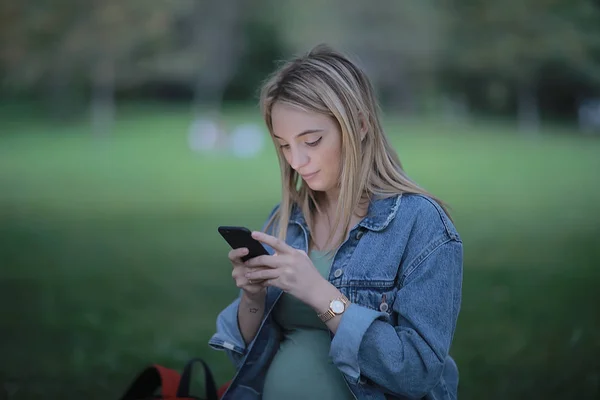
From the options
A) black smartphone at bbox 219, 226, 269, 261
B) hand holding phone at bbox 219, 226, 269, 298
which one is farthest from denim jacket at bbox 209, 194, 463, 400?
black smartphone at bbox 219, 226, 269, 261

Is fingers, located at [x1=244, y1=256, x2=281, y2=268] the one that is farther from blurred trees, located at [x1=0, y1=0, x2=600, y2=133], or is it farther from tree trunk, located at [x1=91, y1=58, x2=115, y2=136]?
tree trunk, located at [x1=91, y1=58, x2=115, y2=136]

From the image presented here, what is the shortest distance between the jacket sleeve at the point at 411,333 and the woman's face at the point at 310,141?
341 millimetres

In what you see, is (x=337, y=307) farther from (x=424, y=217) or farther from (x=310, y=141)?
(x=310, y=141)

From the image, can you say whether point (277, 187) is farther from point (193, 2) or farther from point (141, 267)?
point (193, 2)

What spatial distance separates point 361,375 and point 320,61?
0.78 m

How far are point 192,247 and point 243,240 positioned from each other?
10.6ft

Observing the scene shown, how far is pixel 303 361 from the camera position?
191 cm

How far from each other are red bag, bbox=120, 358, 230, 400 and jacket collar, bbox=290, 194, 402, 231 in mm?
704

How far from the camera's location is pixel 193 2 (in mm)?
5273

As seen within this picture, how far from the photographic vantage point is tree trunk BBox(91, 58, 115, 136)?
524 centimetres

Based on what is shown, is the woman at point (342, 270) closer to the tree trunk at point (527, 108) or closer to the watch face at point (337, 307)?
the watch face at point (337, 307)

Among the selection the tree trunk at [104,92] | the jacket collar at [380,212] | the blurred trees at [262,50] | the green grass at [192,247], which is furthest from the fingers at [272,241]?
the tree trunk at [104,92]

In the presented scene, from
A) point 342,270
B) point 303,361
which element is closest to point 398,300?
point 342,270

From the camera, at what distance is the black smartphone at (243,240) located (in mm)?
1756
